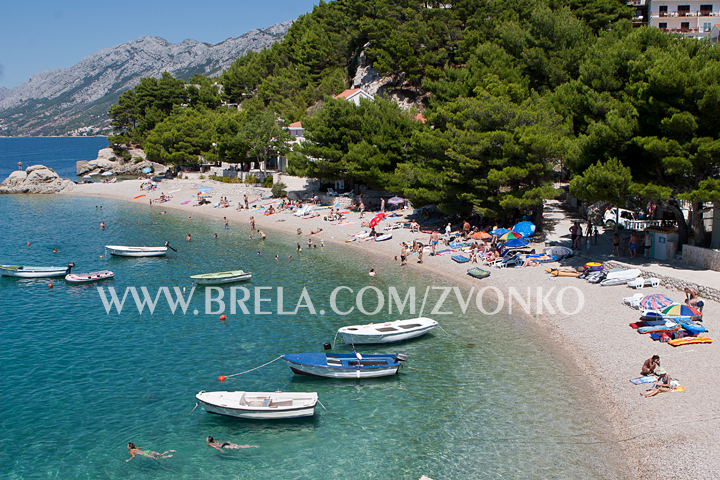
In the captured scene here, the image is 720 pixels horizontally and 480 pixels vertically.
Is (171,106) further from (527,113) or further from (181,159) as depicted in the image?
(527,113)

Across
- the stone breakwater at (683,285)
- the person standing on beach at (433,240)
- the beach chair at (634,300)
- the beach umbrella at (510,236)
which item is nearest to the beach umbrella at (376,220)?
the person standing on beach at (433,240)

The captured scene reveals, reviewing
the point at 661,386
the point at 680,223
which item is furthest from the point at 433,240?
the point at 661,386

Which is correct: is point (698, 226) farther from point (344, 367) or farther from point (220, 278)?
point (220, 278)

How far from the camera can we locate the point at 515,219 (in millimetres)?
41312

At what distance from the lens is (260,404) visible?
1809 centimetres

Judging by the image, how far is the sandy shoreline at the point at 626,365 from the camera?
49.4ft

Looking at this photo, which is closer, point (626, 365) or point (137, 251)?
point (626, 365)

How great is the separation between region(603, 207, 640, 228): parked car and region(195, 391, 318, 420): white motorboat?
1188 inches

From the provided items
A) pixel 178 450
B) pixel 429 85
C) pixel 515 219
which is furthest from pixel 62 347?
pixel 429 85

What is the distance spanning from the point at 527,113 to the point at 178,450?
33.2m

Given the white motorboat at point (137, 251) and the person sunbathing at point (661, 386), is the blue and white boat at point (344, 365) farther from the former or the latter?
the white motorboat at point (137, 251)

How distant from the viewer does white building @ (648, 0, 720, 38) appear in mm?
75250

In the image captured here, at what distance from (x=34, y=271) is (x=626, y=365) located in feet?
123

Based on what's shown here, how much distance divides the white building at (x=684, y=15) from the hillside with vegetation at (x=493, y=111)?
42.3 feet
